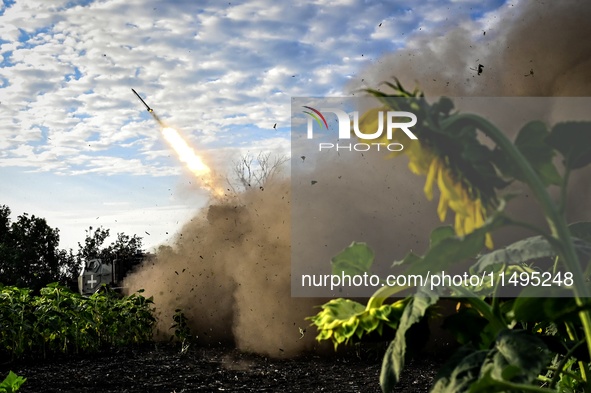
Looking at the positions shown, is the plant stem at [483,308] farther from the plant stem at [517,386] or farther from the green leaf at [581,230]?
the green leaf at [581,230]

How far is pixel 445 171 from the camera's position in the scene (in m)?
0.68

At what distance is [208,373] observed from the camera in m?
5.84

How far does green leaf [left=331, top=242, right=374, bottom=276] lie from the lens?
91 cm

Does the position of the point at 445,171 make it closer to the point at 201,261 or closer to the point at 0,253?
the point at 201,261

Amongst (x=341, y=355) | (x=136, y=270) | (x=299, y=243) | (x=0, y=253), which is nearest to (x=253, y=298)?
(x=299, y=243)

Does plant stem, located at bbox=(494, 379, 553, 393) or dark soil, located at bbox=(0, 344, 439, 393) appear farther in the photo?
dark soil, located at bbox=(0, 344, 439, 393)

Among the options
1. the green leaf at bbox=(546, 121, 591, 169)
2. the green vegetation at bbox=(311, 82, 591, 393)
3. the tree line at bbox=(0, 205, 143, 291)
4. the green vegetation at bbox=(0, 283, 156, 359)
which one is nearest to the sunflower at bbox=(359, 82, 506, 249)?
the green vegetation at bbox=(311, 82, 591, 393)

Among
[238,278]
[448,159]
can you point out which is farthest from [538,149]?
[238,278]

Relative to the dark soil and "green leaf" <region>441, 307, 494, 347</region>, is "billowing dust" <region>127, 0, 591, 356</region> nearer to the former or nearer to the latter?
the dark soil

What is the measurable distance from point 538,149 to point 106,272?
14.0 m

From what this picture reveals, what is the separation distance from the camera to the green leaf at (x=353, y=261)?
91cm

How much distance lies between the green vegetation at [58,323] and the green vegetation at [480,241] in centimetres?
619

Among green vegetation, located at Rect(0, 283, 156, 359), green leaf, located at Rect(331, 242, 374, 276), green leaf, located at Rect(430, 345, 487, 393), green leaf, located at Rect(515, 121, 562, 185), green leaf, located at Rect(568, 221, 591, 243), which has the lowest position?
green vegetation, located at Rect(0, 283, 156, 359)

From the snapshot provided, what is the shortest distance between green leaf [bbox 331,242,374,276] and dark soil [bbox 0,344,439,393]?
4.11m
